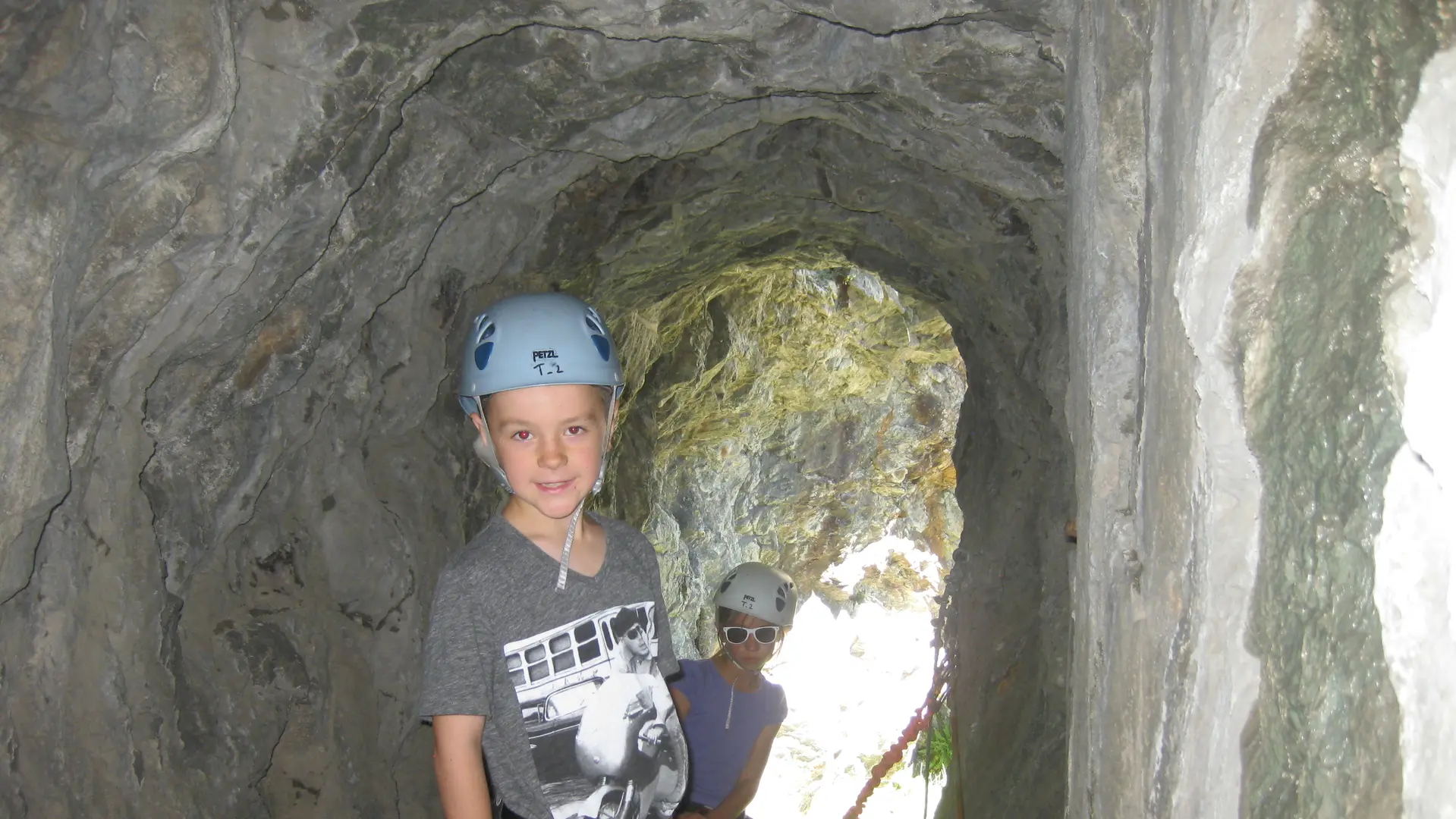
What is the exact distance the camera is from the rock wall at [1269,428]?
807 millimetres

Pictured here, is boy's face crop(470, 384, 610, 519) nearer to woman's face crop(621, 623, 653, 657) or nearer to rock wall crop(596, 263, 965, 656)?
woman's face crop(621, 623, 653, 657)

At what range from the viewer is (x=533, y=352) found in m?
2.11

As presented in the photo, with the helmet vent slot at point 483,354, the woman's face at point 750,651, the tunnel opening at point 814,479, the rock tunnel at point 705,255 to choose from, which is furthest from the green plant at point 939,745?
the helmet vent slot at point 483,354

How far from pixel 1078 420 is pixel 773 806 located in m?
11.9

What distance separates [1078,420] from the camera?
6.35 ft

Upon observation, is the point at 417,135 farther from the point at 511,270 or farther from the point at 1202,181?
the point at 1202,181

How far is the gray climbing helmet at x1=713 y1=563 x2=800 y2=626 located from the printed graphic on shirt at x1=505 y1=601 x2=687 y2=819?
8.27 ft

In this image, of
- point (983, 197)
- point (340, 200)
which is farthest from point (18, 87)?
point (983, 197)

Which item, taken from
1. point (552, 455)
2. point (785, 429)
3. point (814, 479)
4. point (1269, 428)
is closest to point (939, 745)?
point (785, 429)

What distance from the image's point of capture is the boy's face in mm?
2037

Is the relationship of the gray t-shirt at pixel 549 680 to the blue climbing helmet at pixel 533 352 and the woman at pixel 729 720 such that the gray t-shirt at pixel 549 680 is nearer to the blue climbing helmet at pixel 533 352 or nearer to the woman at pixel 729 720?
the blue climbing helmet at pixel 533 352

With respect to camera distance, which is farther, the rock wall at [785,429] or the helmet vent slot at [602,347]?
the rock wall at [785,429]

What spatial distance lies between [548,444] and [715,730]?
239cm

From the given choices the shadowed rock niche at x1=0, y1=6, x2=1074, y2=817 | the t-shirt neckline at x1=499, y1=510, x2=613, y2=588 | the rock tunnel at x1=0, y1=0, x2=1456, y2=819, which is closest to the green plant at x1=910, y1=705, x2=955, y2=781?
the rock tunnel at x1=0, y1=0, x2=1456, y2=819
